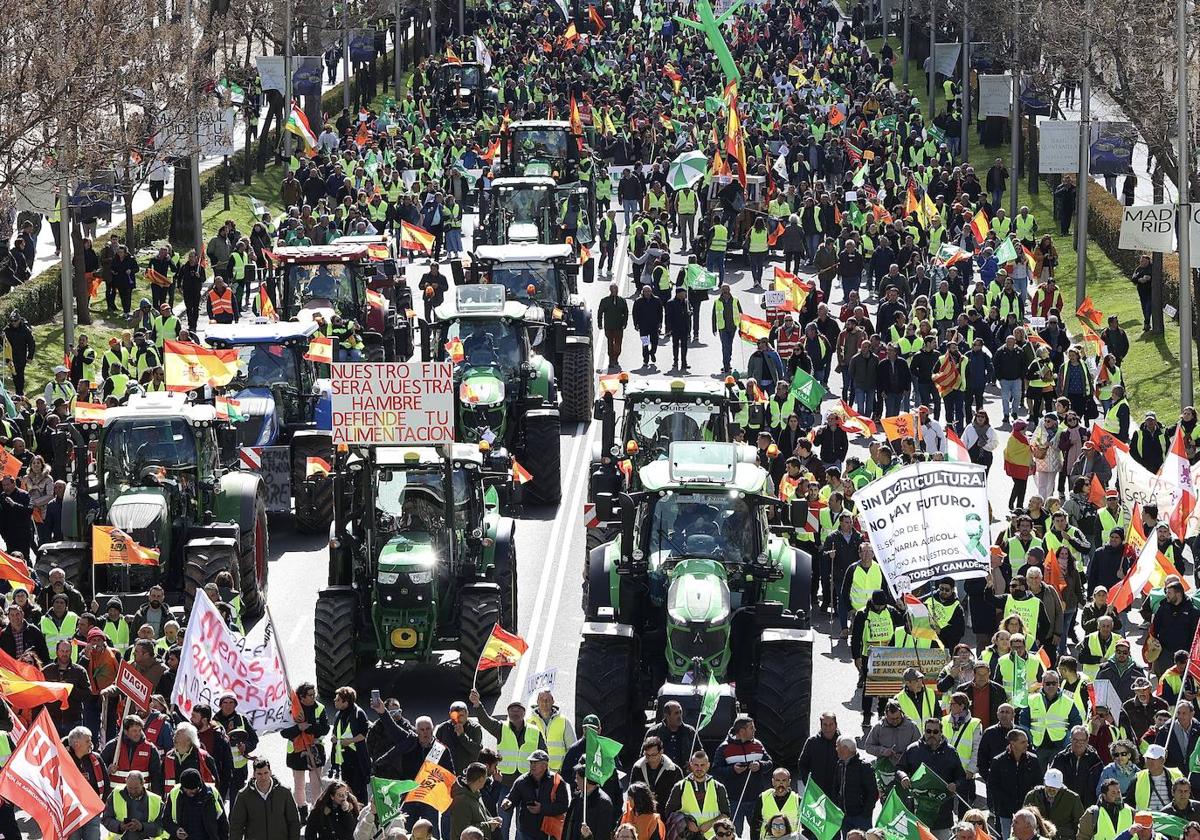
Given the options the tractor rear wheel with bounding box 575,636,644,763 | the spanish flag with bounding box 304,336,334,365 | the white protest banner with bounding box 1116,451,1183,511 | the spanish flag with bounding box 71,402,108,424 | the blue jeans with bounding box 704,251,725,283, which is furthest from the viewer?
the blue jeans with bounding box 704,251,725,283

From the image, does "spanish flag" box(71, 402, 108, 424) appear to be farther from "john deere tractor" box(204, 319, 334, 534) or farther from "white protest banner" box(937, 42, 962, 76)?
"white protest banner" box(937, 42, 962, 76)

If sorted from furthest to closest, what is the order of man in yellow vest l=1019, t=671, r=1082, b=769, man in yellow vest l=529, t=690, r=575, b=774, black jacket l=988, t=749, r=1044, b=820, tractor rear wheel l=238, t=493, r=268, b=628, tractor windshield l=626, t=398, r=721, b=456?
tractor windshield l=626, t=398, r=721, b=456, tractor rear wheel l=238, t=493, r=268, b=628, man in yellow vest l=1019, t=671, r=1082, b=769, man in yellow vest l=529, t=690, r=575, b=774, black jacket l=988, t=749, r=1044, b=820

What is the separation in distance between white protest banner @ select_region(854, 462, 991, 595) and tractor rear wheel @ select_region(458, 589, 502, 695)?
348cm

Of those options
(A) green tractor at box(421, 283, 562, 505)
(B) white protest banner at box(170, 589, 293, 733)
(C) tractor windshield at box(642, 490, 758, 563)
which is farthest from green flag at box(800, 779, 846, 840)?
(A) green tractor at box(421, 283, 562, 505)

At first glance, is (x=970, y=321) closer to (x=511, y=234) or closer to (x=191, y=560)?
(x=511, y=234)

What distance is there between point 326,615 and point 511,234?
19825 mm

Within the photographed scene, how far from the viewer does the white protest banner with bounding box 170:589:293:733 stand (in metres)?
18.6

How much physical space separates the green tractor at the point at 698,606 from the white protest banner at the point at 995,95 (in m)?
33.3

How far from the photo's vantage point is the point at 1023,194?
181 ft

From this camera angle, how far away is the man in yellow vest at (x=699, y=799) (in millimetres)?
16484

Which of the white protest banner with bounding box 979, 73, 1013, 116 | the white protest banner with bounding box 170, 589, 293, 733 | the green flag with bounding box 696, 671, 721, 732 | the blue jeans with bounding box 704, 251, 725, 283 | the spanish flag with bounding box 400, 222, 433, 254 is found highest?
the white protest banner with bounding box 979, 73, 1013, 116

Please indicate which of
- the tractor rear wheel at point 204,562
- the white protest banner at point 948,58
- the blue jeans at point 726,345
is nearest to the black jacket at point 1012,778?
the tractor rear wheel at point 204,562

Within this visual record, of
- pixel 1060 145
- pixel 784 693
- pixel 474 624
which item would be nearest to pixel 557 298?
pixel 1060 145

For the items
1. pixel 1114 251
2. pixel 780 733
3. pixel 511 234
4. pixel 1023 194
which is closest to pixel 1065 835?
pixel 780 733
